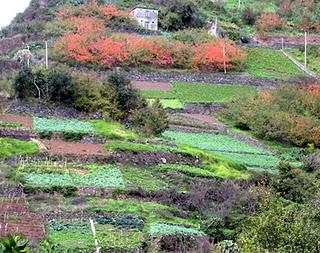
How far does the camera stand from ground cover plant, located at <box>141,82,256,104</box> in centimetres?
6297

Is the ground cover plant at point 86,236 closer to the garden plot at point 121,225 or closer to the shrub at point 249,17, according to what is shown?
the garden plot at point 121,225

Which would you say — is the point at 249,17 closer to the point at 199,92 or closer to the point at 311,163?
the point at 199,92

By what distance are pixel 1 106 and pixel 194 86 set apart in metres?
20.2

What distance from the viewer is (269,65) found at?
7600 centimetres

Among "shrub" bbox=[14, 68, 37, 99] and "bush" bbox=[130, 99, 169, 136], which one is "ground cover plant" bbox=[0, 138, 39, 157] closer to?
"bush" bbox=[130, 99, 169, 136]

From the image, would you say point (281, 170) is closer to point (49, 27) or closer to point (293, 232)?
point (293, 232)

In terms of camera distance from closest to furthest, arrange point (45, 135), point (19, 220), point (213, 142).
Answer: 1. point (19, 220)
2. point (45, 135)
3. point (213, 142)

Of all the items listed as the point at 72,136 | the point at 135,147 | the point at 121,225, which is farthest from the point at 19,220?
the point at 72,136

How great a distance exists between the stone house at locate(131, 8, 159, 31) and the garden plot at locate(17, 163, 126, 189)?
42.1 meters

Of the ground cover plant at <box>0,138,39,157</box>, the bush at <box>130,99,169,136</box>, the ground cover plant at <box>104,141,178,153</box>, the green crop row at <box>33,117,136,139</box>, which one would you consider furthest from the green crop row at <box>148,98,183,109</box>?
the ground cover plant at <box>0,138,39,157</box>

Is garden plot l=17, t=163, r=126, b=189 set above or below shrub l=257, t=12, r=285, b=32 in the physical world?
below

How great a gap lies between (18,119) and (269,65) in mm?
33379

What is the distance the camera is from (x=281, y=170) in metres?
42.7

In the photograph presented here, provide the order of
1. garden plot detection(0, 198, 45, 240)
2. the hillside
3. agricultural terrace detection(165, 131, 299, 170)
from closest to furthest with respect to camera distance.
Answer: garden plot detection(0, 198, 45, 240)
the hillside
agricultural terrace detection(165, 131, 299, 170)
